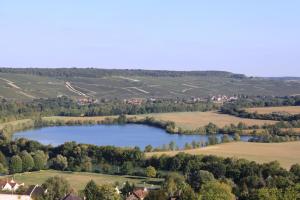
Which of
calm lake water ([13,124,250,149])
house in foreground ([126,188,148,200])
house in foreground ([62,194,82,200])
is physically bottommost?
calm lake water ([13,124,250,149])

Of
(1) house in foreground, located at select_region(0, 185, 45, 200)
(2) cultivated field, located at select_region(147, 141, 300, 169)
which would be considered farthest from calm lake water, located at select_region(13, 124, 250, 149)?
(1) house in foreground, located at select_region(0, 185, 45, 200)

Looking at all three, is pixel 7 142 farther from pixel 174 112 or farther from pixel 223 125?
pixel 174 112

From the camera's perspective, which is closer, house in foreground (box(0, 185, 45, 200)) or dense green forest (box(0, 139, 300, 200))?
house in foreground (box(0, 185, 45, 200))

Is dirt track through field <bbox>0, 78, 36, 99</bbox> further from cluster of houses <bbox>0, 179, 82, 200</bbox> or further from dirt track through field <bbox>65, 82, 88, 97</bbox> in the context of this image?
cluster of houses <bbox>0, 179, 82, 200</bbox>

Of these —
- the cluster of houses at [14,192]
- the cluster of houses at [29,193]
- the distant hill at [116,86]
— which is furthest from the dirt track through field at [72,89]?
the cluster of houses at [29,193]

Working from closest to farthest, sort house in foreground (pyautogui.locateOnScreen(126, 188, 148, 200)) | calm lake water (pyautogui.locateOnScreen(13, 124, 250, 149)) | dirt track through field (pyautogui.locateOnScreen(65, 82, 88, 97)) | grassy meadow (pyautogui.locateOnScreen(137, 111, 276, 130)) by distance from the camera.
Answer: house in foreground (pyautogui.locateOnScreen(126, 188, 148, 200)), calm lake water (pyautogui.locateOnScreen(13, 124, 250, 149)), grassy meadow (pyautogui.locateOnScreen(137, 111, 276, 130)), dirt track through field (pyautogui.locateOnScreen(65, 82, 88, 97))

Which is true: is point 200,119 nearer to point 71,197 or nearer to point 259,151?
point 259,151

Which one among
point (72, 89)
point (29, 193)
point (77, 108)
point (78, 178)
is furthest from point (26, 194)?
point (72, 89)
